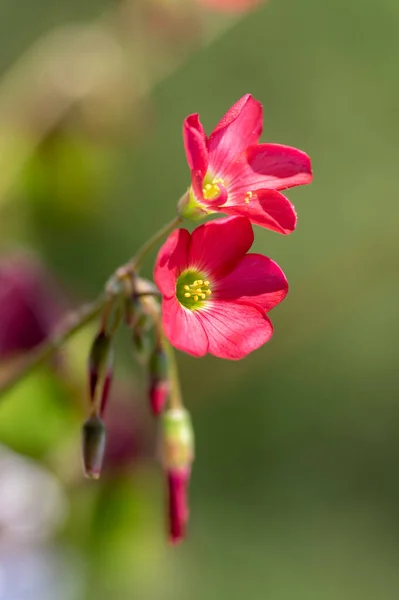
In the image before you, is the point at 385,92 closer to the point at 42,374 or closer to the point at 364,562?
the point at 364,562

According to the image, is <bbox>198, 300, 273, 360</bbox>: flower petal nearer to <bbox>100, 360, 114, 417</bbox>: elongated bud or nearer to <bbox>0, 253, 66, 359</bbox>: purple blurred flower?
<bbox>100, 360, 114, 417</bbox>: elongated bud

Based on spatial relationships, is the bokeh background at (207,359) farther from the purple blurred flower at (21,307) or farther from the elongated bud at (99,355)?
the elongated bud at (99,355)

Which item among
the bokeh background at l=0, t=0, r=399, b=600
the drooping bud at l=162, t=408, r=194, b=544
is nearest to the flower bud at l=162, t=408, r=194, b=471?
the drooping bud at l=162, t=408, r=194, b=544

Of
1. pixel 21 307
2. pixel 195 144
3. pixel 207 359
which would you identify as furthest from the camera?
pixel 207 359

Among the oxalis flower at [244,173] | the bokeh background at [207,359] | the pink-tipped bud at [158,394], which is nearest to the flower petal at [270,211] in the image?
the oxalis flower at [244,173]

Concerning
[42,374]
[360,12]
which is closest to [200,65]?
[360,12]

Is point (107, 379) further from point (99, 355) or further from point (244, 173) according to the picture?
point (244, 173)

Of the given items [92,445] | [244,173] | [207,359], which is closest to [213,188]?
[244,173]
